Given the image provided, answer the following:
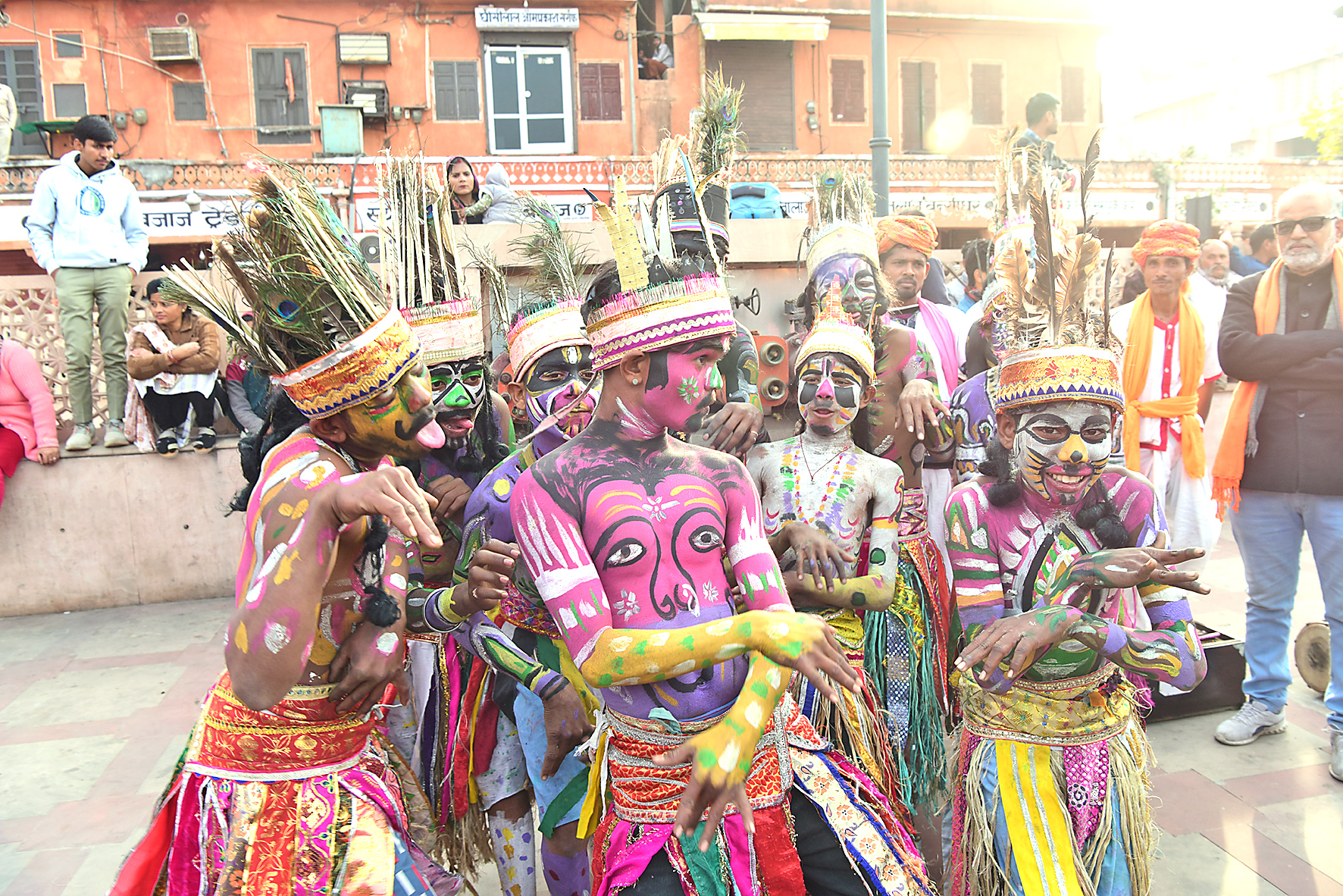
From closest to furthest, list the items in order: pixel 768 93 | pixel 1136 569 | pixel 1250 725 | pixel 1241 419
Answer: pixel 1136 569 → pixel 1250 725 → pixel 1241 419 → pixel 768 93

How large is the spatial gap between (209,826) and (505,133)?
1928 centimetres

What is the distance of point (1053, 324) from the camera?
2688mm

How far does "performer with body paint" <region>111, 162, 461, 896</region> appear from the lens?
6.88 feet

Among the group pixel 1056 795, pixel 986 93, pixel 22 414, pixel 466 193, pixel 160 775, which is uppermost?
pixel 986 93

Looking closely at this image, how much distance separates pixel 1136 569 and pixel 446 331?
2484 mm

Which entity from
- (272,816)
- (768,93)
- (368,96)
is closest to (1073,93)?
(768,93)

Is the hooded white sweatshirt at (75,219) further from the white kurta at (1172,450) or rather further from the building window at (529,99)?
the building window at (529,99)

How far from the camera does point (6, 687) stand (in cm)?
530

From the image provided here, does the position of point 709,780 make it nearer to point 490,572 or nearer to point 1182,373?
point 490,572

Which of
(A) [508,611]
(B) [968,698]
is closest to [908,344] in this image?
(B) [968,698]

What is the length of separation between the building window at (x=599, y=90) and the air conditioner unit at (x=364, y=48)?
Answer: 4298mm

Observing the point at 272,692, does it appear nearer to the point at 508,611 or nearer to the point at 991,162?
the point at 508,611

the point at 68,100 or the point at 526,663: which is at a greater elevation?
the point at 68,100

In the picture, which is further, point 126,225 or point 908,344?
point 126,225
